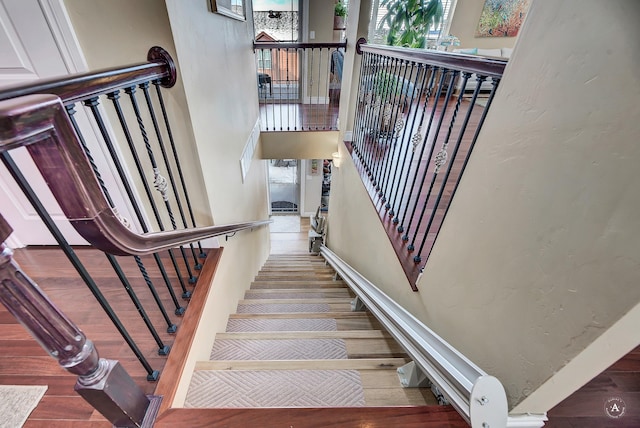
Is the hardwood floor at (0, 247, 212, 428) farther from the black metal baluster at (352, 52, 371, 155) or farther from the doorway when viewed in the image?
the doorway

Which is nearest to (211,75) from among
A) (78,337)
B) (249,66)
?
(78,337)

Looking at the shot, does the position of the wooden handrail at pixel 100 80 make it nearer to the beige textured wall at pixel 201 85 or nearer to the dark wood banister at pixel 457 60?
the beige textured wall at pixel 201 85

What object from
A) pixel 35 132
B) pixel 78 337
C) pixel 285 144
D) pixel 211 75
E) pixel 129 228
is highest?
pixel 35 132

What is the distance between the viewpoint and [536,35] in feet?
2.27

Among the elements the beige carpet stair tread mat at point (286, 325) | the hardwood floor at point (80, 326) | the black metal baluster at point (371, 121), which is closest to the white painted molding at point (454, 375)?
the beige carpet stair tread mat at point (286, 325)

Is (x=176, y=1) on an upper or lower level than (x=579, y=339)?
upper

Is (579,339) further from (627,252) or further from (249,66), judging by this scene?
(249,66)

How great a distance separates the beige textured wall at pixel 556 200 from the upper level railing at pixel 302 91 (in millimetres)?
3763

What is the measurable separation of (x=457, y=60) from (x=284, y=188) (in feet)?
24.5

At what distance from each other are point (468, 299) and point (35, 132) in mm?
1191

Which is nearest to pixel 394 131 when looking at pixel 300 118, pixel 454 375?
pixel 454 375

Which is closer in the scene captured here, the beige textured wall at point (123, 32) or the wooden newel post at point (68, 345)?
the wooden newel post at point (68, 345)

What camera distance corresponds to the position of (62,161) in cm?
52

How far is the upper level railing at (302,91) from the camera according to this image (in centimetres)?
455
